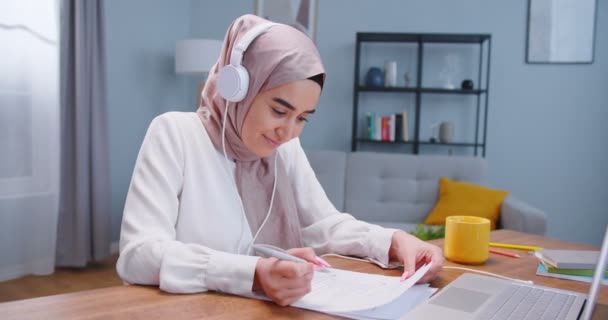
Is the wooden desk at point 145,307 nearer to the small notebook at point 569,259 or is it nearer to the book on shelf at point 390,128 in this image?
the small notebook at point 569,259

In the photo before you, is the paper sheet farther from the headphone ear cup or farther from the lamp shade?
the lamp shade

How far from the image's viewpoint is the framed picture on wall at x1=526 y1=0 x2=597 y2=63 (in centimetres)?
369

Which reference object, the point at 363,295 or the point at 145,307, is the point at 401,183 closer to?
the point at 363,295

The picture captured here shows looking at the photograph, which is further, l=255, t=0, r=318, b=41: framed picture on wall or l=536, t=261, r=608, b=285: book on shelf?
l=255, t=0, r=318, b=41: framed picture on wall

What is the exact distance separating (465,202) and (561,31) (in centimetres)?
178

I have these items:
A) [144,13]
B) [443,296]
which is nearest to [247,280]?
[443,296]

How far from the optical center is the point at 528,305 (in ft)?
2.37

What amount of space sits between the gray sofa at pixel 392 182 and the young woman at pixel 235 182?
6.76 ft

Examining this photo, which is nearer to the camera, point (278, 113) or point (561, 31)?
point (278, 113)

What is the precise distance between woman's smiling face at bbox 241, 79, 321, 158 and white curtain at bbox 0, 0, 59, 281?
2187 mm

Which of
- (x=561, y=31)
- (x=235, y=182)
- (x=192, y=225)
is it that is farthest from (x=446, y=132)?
(x=192, y=225)

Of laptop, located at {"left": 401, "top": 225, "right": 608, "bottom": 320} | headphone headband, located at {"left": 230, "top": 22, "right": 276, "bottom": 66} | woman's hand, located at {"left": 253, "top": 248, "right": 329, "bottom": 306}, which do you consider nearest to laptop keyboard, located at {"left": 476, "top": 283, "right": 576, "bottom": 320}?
laptop, located at {"left": 401, "top": 225, "right": 608, "bottom": 320}

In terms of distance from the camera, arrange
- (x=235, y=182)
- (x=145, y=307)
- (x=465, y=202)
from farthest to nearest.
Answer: (x=465, y=202) < (x=235, y=182) < (x=145, y=307)

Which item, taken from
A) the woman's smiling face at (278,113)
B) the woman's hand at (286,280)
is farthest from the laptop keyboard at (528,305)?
the woman's smiling face at (278,113)
